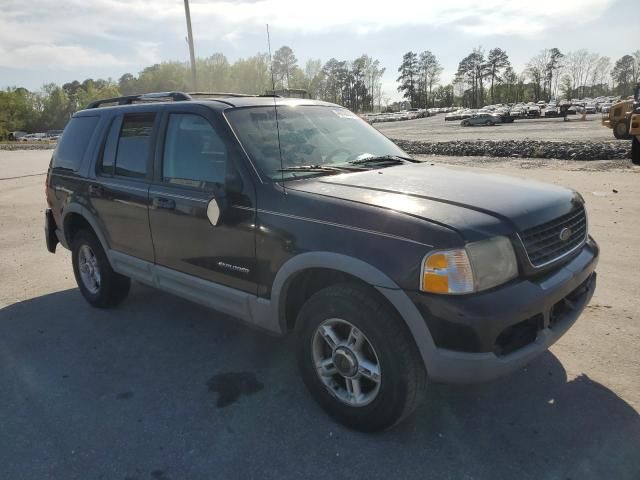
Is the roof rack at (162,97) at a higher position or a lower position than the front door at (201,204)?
higher

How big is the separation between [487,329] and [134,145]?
320cm

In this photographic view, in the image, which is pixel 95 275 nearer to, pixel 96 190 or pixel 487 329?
pixel 96 190

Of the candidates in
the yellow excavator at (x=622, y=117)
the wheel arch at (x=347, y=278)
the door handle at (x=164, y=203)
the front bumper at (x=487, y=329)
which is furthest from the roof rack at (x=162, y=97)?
the yellow excavator at (x=622, y=117)

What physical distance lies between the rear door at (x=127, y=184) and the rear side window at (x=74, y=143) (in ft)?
1.25

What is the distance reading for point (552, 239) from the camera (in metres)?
2.89

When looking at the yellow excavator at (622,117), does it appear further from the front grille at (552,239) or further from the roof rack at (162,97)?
the roof rack at (162,97)

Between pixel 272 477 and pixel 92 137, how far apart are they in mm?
3591

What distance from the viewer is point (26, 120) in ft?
388

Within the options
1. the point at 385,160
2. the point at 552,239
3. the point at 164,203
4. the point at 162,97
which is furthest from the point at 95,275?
the point at 552,239

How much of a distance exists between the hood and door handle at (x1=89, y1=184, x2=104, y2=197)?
220 cm

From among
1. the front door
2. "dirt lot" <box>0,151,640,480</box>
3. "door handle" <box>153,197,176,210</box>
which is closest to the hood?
the front door

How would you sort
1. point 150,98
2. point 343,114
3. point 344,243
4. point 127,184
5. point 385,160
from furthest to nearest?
point 150,98 → point 343,114 → point 127,184 → point 385,160 → point 344,243

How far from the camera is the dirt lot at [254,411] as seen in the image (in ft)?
8.75

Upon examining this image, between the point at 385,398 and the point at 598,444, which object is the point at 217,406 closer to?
the point at 385,398
